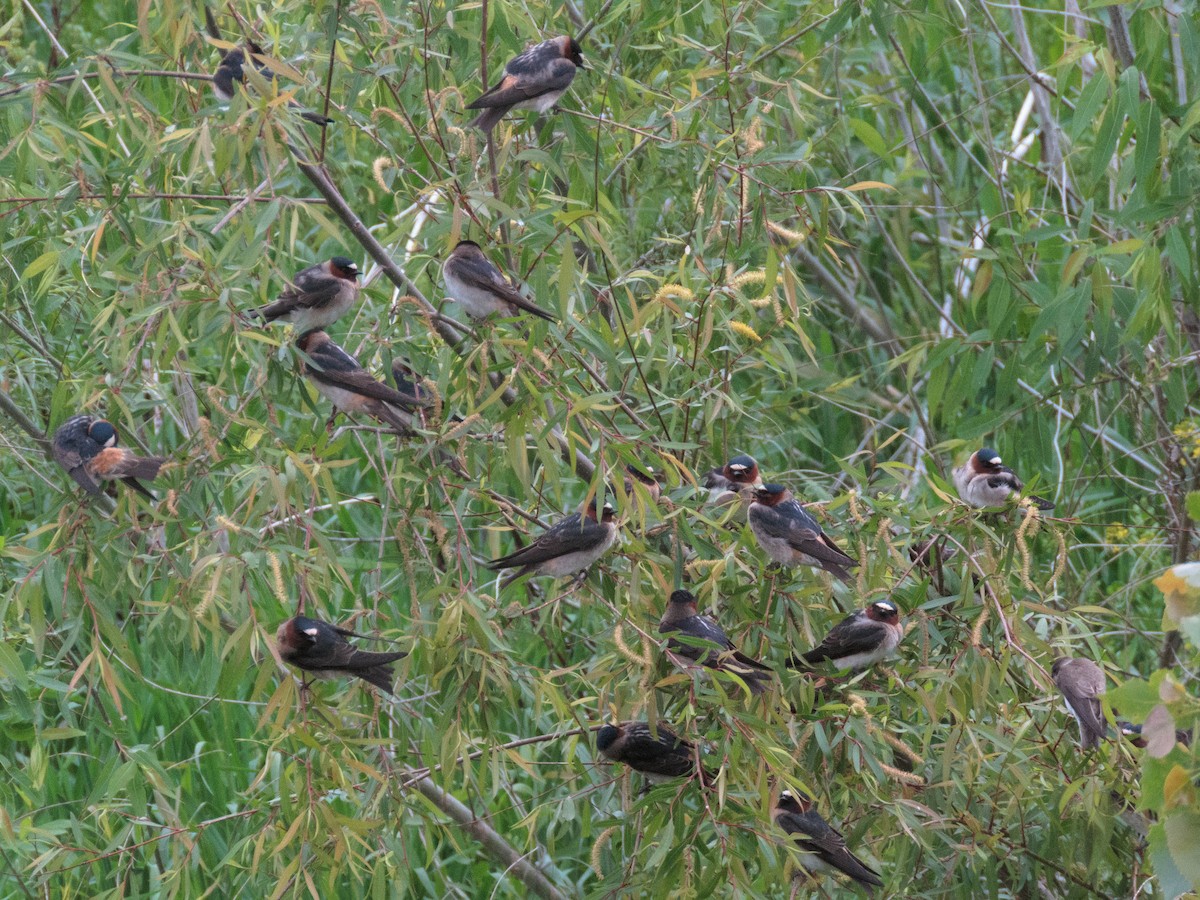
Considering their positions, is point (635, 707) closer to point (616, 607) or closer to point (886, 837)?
point (616, 607)

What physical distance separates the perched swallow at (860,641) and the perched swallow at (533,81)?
5.42 feet

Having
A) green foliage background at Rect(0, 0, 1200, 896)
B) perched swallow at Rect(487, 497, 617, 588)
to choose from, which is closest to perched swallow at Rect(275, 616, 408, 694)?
green foliage background at Rect(0, 0, 1200, 896)

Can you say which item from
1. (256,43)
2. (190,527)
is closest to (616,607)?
(190,527)

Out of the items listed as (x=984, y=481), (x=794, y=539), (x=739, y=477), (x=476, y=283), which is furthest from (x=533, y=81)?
(x=984, y=481)

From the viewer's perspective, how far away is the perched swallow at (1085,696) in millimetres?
3705

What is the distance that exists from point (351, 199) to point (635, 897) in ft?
9.60

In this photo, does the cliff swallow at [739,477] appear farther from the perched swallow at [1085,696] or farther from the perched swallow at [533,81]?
the perched swallow at [533,81]

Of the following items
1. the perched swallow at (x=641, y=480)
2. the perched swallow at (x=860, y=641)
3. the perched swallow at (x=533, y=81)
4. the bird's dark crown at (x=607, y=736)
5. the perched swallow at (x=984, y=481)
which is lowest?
the perched swallow at (x=984, y=481)

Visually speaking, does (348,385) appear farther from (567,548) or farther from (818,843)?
(818,843)

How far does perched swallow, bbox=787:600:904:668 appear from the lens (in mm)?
3670

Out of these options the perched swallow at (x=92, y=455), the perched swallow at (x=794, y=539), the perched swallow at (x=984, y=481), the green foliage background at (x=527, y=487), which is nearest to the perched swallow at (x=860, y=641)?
the green foliage background at (x=527, y=487)

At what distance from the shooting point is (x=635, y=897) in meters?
3.62

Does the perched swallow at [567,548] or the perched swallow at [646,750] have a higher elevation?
the perched swallow at [567,548]

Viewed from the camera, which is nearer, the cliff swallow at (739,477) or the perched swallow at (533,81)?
the perched swallow at (533,81)
